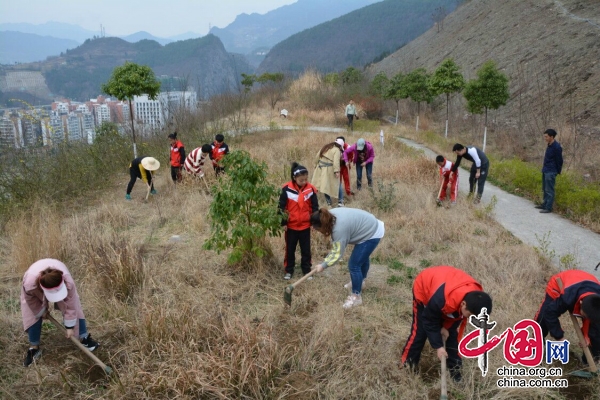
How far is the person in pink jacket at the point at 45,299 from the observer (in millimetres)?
3332

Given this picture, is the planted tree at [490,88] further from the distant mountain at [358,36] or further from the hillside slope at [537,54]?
the distant mountain at [358,36]

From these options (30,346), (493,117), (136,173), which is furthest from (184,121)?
(493,117)

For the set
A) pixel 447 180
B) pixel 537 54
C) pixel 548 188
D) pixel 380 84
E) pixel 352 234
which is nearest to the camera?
pixel 352 234

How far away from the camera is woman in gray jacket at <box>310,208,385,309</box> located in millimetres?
3998

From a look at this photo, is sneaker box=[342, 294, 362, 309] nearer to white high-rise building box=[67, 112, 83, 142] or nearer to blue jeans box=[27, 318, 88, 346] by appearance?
blue jeans box=[27, 318, 88, 346]

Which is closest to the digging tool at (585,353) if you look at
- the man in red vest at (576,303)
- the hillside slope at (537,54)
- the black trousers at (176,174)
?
the man in red vest at (576,303)

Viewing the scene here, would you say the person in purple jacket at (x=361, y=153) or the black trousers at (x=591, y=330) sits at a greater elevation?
the person in purple jacket at (x=361, y=153)

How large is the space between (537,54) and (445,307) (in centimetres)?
2585

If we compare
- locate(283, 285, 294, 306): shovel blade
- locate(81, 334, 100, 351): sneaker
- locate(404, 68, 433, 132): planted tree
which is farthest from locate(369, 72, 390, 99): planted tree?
locate(81, 334, 100, 351): sneaker

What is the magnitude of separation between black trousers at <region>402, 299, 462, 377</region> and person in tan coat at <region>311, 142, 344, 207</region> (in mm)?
4484

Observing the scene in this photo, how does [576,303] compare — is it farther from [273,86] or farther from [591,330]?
[273,86]

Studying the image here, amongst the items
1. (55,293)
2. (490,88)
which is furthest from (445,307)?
(490,88)

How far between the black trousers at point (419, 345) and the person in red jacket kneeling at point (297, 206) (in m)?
2.01

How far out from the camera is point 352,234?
420cm
